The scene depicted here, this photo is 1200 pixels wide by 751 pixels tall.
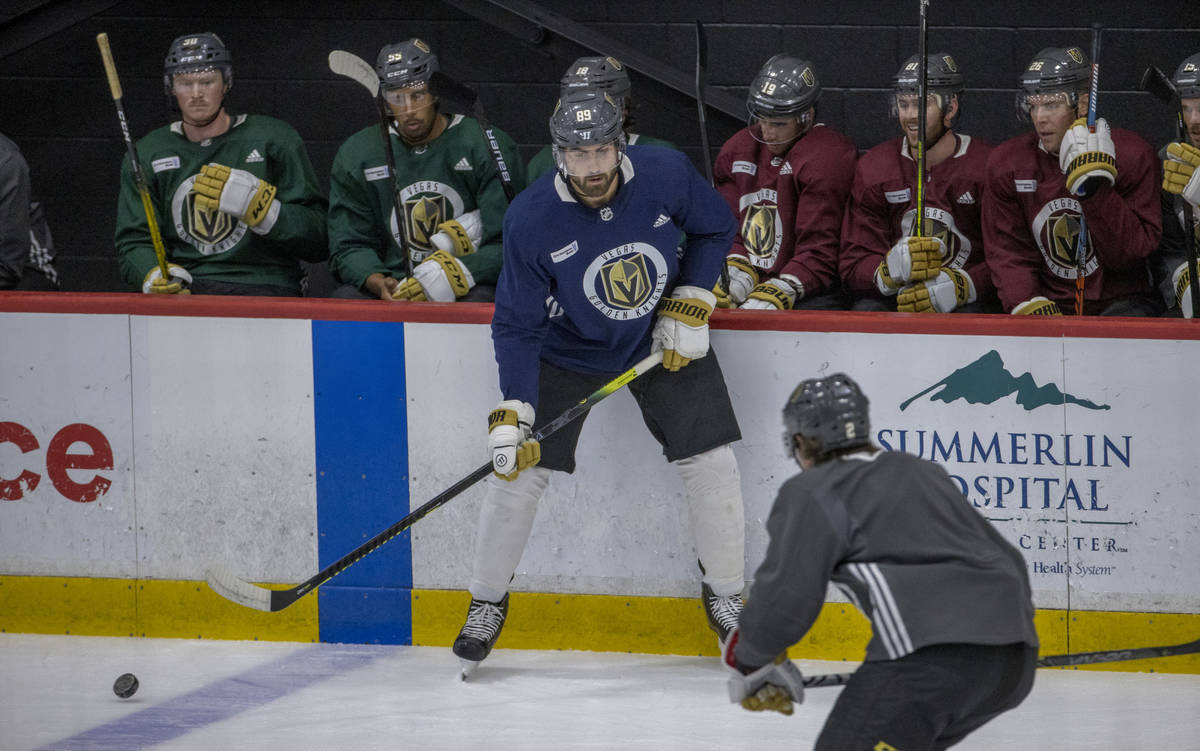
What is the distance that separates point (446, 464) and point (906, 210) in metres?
1.52

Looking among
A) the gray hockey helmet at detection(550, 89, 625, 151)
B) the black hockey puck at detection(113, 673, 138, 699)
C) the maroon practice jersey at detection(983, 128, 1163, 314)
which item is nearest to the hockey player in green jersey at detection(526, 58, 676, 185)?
the gray hockey helmet at detection(550, 89, 625, 151)

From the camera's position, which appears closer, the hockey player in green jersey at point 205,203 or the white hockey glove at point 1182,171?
the white hockey glove at point 1182,171

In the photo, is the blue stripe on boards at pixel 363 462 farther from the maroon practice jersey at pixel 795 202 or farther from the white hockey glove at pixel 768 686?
the white hockey glove at pixel 768 686

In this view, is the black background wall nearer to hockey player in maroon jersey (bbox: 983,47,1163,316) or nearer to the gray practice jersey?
hockey player in maroon jersey (bbox: 983,47,1163,316)

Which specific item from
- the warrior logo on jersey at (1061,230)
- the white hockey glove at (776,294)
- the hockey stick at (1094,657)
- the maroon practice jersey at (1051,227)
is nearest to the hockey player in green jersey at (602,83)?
the white hockey glove at (776,294)

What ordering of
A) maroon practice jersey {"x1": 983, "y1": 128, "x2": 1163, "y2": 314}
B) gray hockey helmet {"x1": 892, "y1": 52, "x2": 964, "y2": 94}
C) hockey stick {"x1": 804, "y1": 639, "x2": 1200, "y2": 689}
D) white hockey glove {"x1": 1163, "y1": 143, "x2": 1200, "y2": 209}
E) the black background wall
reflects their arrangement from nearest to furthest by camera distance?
hockey stick {"x1": 804, "y1": 639, "x2": 1200, "y2": 689}, white hockey glove {"x1": 1163, "y1": 143, "x2": 1200, "y2": 209}, maroon practice jersey {"x1": 983, "y1": 128, "x2": 1163, "y2": 314}, gray hockey helmet {"x1": 892, "y1": 52, "x2": 964, "y2": 94}, the black background wall

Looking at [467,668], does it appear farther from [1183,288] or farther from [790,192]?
[1183,288]

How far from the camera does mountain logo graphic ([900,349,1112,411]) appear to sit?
3.32 meters

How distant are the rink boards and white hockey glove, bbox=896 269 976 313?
0.53m

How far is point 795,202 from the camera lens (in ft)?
13.7

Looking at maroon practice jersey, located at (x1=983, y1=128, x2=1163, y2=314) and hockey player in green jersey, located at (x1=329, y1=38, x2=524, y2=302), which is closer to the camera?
maroon practice jersey, located at (x1=983, y1=128, x2=1163, y2=314)

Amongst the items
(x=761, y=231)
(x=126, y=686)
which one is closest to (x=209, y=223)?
(x=126, y=686)

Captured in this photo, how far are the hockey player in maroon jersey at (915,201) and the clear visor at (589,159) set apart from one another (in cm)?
113

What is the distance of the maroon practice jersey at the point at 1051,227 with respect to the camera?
12.4ft
